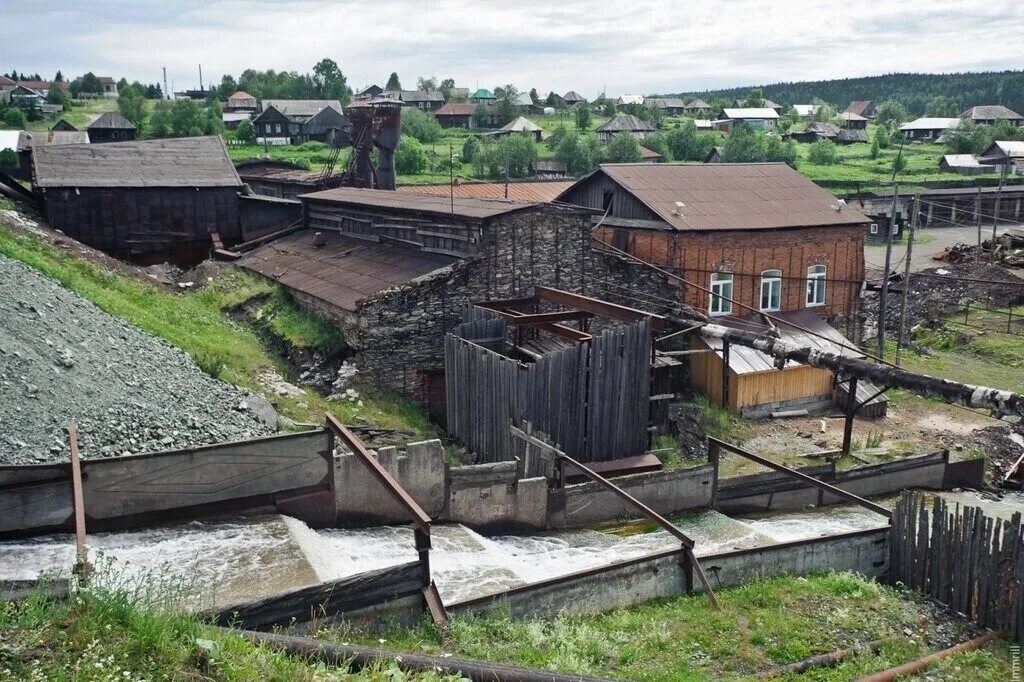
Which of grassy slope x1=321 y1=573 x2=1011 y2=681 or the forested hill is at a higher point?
the forested hill

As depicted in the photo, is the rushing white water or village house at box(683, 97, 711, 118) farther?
village house at box(683, 97, 711, 118)

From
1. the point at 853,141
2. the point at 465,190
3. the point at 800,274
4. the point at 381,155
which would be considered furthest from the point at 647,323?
the point at 853,141

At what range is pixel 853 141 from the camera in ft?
287

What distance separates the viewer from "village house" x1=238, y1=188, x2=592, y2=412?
17.2 m

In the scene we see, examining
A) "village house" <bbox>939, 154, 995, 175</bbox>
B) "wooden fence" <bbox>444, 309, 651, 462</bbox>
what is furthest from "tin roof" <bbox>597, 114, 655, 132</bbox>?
"wooden fence" <bbox>444, 309, 651, 462</bbox>

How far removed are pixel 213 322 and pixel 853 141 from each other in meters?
82.6

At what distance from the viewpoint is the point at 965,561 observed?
9984 millimetres

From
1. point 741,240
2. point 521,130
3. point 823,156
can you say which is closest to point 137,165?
point 741,240

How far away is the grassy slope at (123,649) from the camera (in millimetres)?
5094

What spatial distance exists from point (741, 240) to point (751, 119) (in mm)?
80478

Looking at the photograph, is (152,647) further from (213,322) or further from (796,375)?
(796,375)

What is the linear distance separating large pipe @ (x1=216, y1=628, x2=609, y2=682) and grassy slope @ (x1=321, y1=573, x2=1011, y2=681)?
3.17ft

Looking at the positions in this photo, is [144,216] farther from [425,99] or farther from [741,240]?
[425,99]

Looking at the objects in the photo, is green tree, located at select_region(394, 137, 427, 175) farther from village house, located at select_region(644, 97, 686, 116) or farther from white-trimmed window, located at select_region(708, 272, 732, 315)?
village house, located at select_region(644, 97, 686, 116)
